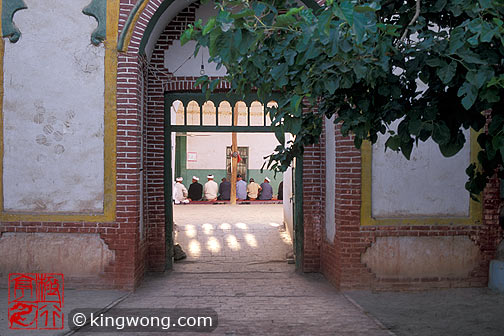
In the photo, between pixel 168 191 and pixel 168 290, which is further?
pixel 168 191

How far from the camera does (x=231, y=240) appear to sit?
384 inches

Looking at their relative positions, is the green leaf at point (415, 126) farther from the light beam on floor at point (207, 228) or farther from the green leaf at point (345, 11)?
the light beam on floor at point (207, 228)

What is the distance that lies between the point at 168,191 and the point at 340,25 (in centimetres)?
537

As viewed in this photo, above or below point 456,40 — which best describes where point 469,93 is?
below

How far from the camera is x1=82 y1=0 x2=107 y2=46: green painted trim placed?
20.4 ft

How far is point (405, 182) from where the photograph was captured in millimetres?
6348

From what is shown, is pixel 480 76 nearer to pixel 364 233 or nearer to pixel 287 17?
pixel 287 17

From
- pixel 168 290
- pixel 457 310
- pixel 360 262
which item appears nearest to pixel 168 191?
pixel 168 290

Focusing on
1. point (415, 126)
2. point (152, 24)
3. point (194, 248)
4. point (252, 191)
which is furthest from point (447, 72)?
point (252, 191)

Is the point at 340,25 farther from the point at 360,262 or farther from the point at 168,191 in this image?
the point at 168,191

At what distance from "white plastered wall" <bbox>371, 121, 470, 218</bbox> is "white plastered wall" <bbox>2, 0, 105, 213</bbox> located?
3722 millimetres

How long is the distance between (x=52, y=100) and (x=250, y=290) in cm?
366

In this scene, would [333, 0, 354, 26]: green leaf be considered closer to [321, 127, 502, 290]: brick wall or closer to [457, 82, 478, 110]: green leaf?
[457, 82, 478, 110]: green leaf

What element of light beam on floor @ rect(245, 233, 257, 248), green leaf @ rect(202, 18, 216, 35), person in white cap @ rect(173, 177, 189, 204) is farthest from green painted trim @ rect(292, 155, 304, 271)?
person in white cap @ rect(173, 177, 189, 204)
